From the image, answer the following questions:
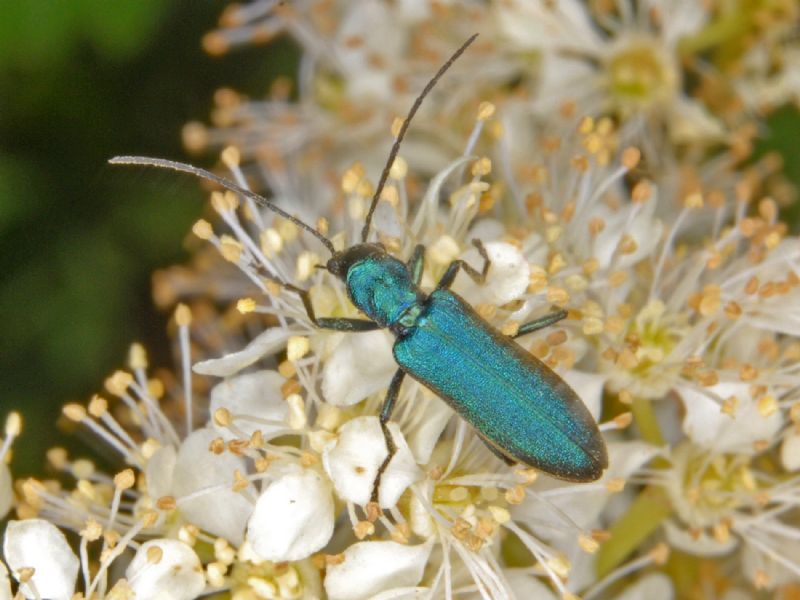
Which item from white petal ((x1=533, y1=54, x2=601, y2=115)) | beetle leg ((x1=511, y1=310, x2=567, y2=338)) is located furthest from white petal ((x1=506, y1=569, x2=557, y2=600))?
white petal ((x1=533, y1=54, x2=601, y2=115))

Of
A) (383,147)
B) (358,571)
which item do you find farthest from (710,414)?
(383,147)

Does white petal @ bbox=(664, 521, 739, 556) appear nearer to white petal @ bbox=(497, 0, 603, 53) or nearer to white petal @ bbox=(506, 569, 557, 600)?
white petal @ bbox=(506, 569, 557, 600)

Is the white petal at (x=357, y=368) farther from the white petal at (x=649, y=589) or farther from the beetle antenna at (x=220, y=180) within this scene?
Answer: the white petal at (x=649, y=589)

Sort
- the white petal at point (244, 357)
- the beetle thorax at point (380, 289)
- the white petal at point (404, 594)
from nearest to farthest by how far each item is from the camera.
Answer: the white petal at point (404, 594) < the white petal at point (244, 357) < the beetle thorax at point (380, 289)

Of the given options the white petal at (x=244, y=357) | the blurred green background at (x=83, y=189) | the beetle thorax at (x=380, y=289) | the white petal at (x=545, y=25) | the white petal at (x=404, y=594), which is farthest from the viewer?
the white petal at (x=545, y=25)

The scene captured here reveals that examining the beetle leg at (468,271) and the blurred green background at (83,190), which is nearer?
the beetle leg at (468,271)

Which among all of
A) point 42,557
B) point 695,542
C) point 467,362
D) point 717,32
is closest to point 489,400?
point 467,362

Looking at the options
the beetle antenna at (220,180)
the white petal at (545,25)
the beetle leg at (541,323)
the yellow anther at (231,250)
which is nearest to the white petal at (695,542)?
the beetle leg at (541,323)
